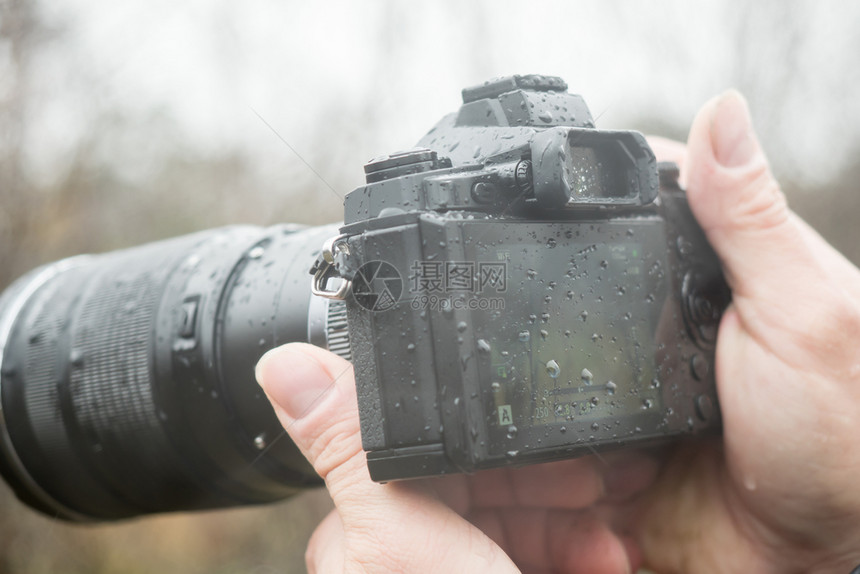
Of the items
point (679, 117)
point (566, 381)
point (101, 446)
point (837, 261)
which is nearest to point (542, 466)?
point (566, 381)

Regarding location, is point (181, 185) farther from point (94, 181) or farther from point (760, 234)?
point (760, 234)

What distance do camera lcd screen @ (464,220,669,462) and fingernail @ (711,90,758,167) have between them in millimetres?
203

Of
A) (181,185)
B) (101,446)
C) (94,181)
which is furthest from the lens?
(181,185)

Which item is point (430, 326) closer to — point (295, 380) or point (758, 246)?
point (295, 380)

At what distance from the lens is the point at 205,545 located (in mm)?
2555

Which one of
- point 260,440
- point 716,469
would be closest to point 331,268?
point 260,440

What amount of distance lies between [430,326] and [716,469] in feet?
2.32

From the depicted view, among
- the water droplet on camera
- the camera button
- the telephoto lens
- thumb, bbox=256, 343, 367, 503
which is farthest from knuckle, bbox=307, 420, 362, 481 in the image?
the camera button

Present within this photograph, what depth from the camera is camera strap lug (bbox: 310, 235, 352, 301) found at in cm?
74

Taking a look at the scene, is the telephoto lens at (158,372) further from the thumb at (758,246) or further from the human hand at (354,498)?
the thumb at (758,246)

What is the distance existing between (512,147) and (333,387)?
1.05 ft

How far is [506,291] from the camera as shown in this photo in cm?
74

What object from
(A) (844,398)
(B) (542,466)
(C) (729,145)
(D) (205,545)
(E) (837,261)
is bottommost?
(D) (205,545)

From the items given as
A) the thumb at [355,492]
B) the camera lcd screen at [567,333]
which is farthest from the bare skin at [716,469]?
the camera lcd screen at [567,333]
